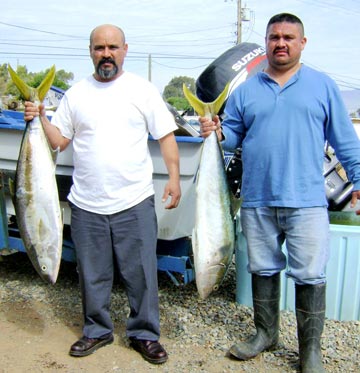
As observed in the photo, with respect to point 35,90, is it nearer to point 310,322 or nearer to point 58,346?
point 58,346

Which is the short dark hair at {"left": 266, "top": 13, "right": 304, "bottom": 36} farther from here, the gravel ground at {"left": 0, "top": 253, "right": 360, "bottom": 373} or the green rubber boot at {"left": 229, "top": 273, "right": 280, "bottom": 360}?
the gravel ground at {"left": 0, "top": 253, "right": 360, "bottom": 373}

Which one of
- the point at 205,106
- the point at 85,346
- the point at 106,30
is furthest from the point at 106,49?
the point at 85,346

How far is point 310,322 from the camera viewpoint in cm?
283

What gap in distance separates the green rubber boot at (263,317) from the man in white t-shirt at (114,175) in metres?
0.52

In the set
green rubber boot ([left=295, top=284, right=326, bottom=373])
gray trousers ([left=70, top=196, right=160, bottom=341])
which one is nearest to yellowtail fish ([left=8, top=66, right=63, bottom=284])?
gray trousers ([left=70, top=196, right=160, bottom=341])

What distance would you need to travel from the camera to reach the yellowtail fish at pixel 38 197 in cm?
275

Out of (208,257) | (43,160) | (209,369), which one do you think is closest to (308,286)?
(208,257)

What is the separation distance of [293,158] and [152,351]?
1.50 meters

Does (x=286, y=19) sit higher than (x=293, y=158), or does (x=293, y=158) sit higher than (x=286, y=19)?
(x=286, y=19)

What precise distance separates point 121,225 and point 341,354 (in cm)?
168

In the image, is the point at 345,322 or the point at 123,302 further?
the point at 123,302

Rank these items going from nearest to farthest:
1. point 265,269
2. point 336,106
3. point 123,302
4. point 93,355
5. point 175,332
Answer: point 336,106 → point 265,269 → point 93,355 → point 175,332 → point 123,302

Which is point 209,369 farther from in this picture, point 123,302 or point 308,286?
point 123,302

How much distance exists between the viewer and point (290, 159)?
2691 millimetres
